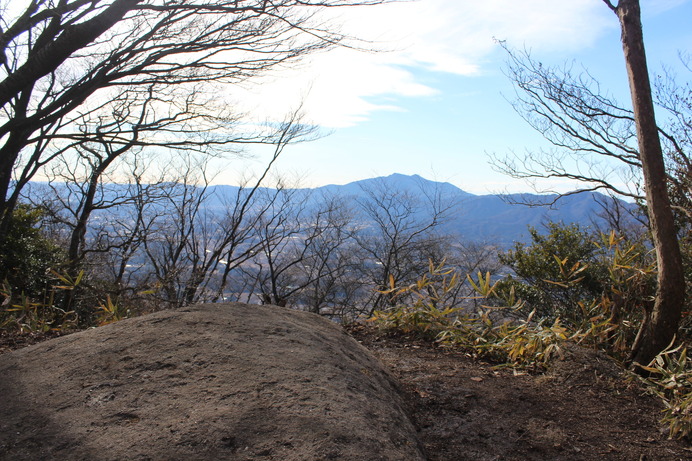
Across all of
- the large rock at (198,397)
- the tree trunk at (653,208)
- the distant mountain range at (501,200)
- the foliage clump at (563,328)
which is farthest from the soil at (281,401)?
the distant mountain range at (501,200)

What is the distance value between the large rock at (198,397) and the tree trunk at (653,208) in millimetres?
1865

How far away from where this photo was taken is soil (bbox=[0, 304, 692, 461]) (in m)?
1.66

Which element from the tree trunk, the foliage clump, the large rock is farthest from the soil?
the tree trunk

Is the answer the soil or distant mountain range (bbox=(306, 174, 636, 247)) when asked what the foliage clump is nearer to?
the soil

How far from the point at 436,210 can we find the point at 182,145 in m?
10.2

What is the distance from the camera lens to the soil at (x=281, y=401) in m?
1.66

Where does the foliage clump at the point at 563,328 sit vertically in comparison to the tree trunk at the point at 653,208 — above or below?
below

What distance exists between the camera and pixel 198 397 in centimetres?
189

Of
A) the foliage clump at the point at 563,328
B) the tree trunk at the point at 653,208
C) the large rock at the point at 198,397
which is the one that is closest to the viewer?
the large rock at the point at 198,397

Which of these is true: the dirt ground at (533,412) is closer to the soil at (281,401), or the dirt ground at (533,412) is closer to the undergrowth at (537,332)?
the soil at (281,401)

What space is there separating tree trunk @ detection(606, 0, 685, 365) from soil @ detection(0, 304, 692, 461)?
379 mm

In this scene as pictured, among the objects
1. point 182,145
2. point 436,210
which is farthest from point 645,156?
point 436,210

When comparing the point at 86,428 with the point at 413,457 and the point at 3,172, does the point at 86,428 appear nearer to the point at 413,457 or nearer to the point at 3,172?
the point at 413,457

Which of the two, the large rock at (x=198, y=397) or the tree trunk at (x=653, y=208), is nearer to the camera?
the large rock at (x=198, y=397)
